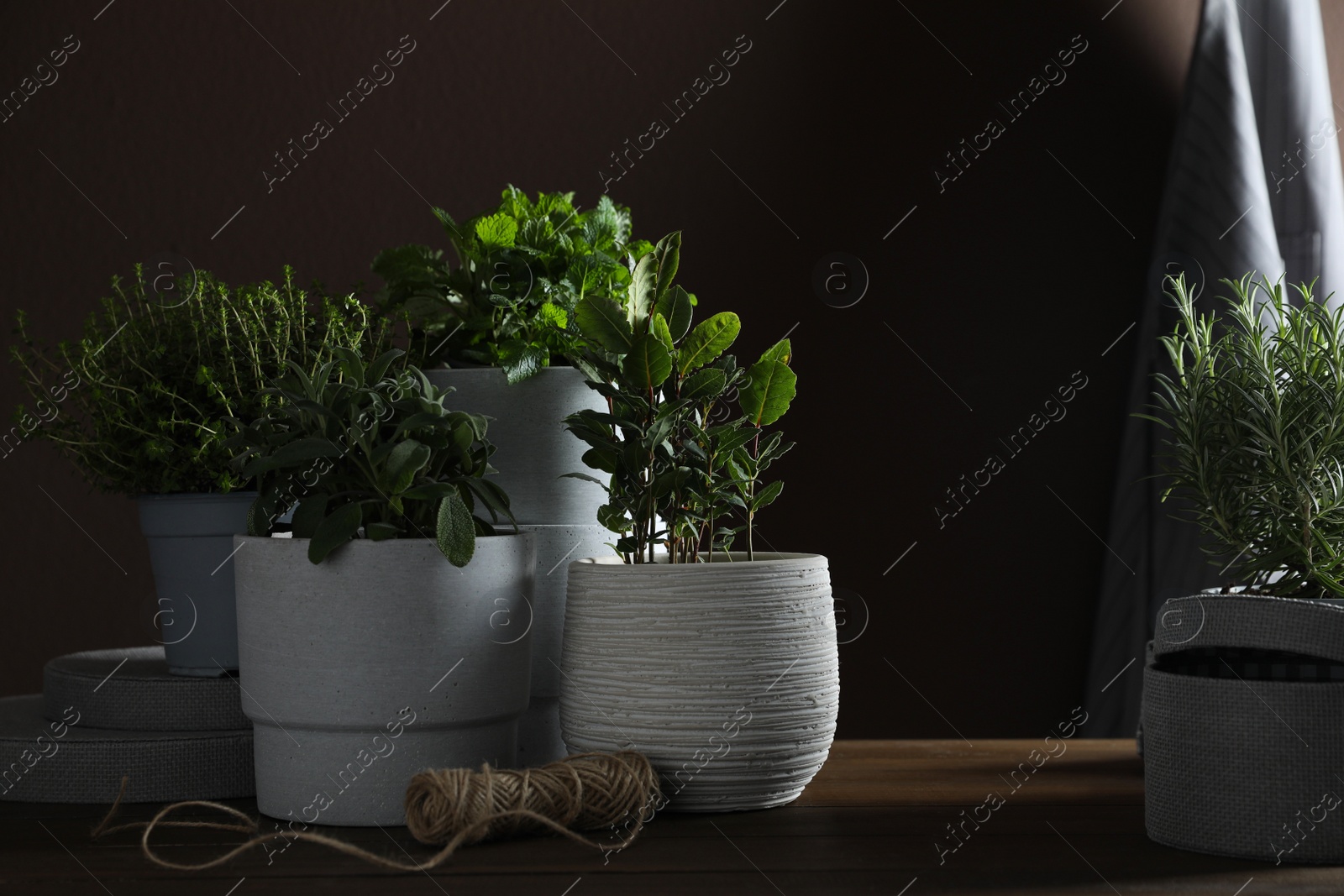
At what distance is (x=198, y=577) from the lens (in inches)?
41.9

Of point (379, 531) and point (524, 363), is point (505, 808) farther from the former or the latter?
point (524, 363)

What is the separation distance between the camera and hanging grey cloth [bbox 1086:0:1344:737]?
160cm

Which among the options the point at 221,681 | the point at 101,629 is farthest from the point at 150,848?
the point at 101,629

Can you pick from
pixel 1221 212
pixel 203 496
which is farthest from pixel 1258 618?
pixel 1221 212

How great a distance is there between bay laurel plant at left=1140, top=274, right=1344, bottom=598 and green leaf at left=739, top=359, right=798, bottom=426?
0.95ft

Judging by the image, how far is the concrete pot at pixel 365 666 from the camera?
2.81 ft

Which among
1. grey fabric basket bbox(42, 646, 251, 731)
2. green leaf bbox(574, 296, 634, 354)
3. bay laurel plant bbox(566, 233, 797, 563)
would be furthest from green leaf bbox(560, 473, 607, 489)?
grey fabric basket bbox(42, 646, 251, 731)

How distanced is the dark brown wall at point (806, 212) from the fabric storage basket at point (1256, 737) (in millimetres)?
1022

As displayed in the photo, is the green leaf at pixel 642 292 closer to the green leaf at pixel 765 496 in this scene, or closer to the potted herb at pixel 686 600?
the potted herb at pixel 686 600

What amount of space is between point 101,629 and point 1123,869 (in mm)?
Answer: 1583

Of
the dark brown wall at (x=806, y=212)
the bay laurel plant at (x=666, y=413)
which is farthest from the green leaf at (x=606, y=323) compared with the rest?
the dark brown wall at (x=806, y=212)

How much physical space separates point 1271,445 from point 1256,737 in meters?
0.20

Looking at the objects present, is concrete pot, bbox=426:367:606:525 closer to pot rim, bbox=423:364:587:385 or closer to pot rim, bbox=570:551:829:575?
pot rim, bbox=423:364:587:385

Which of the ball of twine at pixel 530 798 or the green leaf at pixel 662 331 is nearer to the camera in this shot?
the ball of twine at pixel 530 798
